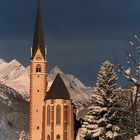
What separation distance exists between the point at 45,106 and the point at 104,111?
61.0m

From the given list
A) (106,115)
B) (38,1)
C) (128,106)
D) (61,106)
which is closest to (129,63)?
(128,106)

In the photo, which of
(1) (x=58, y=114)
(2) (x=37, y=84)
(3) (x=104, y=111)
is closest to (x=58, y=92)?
(2) (x=37, y=84)

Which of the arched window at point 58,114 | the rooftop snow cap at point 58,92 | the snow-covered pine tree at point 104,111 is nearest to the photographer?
the snow-covered pine tree at point 104,111

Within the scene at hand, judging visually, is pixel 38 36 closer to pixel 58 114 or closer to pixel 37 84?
pixel 37 84

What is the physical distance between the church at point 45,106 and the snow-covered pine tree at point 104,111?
56.8 metres

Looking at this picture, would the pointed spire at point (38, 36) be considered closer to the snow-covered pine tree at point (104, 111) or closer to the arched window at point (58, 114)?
the arched window at point (58, 114)

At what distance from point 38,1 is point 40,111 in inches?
902

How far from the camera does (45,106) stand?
11262 cm

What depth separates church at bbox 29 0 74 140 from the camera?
110 meters

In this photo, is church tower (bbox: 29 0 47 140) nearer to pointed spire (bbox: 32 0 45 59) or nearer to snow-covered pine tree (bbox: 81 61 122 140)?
pointed spire (bbox: 32 0 45 59)

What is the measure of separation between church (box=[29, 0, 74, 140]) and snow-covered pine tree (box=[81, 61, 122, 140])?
56.8 m

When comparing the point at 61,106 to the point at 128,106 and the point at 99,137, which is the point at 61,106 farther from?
the point at 128,106

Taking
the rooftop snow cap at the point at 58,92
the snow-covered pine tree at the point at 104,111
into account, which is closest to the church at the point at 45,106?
the rooftop snow cap at the point at 58,92

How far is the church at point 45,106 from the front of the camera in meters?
110
